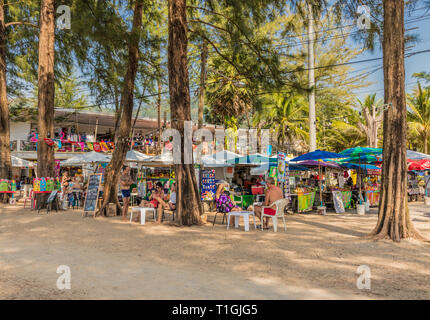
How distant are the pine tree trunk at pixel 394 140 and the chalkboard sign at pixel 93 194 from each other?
26.2 ft

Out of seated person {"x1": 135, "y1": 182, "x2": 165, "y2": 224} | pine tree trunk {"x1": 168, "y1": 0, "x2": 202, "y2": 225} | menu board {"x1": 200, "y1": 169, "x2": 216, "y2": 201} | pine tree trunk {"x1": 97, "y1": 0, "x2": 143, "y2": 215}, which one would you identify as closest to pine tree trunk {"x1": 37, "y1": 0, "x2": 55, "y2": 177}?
pine tree trunk {"x1": 97, "y1": 0, "x2": 143, "y2": 215}

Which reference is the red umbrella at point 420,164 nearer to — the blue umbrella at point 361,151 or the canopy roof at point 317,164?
the canopy roof at point 317,164

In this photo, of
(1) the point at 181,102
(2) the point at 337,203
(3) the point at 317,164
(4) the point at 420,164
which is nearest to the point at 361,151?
(2) the point at 337,203

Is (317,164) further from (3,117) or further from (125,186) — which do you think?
(3,117)

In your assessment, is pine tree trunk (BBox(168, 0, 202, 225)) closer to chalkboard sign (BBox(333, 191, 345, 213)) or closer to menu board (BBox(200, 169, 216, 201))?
menu board (BBox(200, 169, 216, 201))

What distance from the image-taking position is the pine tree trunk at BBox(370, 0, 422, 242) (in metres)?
7.04

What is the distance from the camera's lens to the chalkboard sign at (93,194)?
11.1 meters

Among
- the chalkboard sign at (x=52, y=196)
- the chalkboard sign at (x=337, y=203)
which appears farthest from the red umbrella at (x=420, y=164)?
the chalkboard sign at (x=52, y=196)

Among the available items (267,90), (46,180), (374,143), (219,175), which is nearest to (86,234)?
(46,180)

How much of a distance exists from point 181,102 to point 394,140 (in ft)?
16.8

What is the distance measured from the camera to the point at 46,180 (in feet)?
41.9

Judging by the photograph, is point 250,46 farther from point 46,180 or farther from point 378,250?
point 46,180

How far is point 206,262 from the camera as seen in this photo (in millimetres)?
5430

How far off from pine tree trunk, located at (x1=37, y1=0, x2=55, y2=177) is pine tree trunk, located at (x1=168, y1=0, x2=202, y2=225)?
606cm
